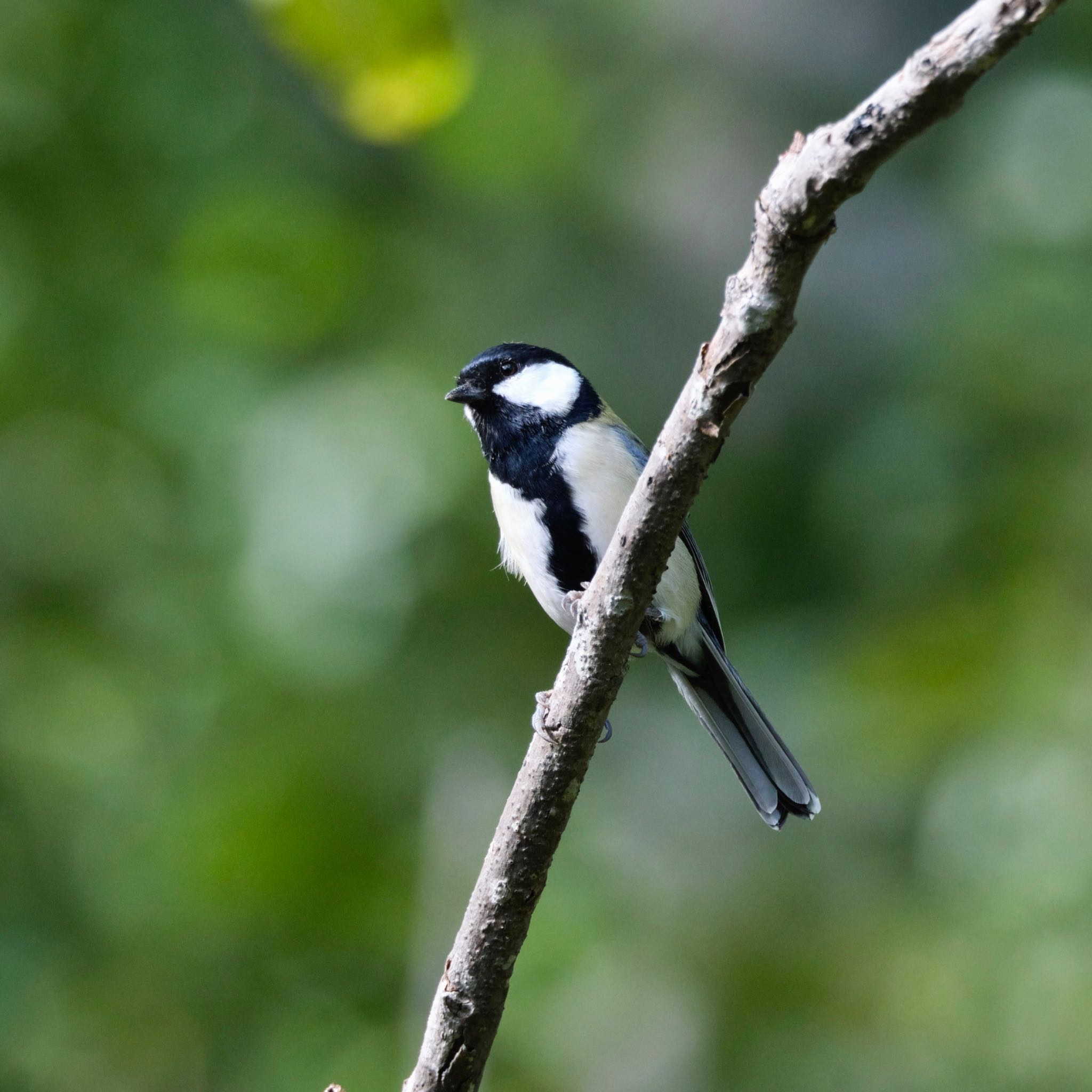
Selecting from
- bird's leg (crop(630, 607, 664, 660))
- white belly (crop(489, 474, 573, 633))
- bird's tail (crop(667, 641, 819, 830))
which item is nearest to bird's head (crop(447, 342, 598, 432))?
white belly (crop(489, 474, 573, 633))

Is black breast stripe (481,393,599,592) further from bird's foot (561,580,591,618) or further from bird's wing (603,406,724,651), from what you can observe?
bird's wing (603,406,724,651)

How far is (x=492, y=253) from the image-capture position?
20.9 ft

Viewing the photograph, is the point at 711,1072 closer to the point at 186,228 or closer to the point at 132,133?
the point at 186,228

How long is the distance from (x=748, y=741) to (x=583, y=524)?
2.37 feet

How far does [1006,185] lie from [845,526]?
69.6 inches

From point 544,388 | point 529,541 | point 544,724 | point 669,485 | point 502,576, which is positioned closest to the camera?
point 669,485

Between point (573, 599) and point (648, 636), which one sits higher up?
point (648, 636)

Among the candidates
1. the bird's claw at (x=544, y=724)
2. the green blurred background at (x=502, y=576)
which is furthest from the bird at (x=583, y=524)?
the green blurred background at (x=502, y=576)

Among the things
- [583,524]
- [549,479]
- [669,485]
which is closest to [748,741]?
[583,524]

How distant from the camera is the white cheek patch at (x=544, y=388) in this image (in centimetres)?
287

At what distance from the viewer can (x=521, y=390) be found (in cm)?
293

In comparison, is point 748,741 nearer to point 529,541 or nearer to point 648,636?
point 648,636

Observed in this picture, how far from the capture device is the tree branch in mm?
1104

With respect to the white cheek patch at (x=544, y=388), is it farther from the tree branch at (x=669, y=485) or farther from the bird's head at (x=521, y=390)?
the tree branch at (x=669, y=485)
